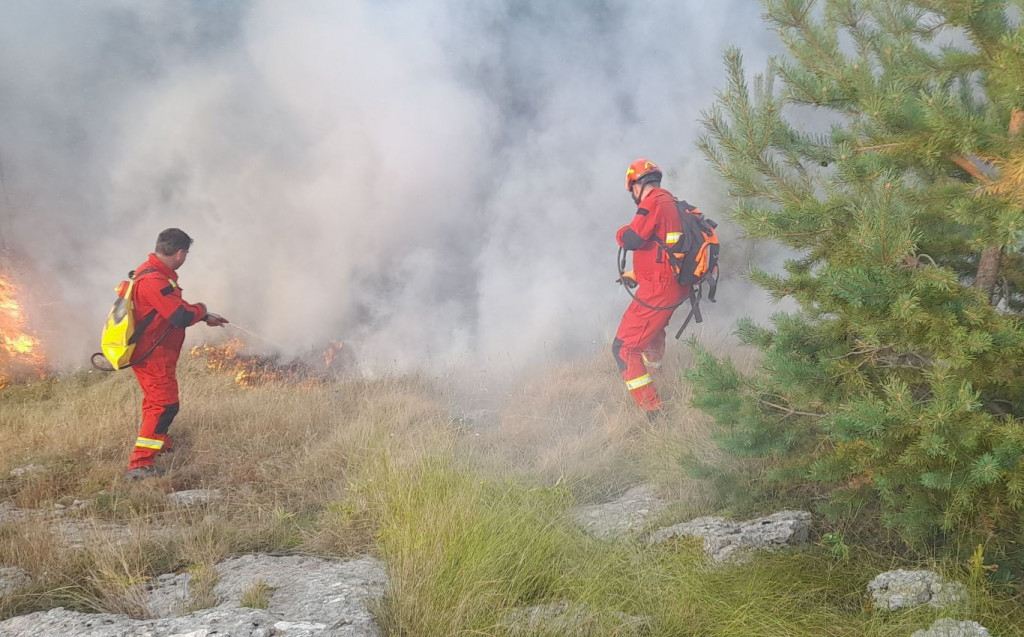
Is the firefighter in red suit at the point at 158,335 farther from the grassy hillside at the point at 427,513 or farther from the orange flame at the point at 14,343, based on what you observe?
the orange flame at the point at 14,343

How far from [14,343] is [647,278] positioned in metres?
9.16

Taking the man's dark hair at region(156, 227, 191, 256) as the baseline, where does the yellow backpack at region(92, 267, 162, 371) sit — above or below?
below

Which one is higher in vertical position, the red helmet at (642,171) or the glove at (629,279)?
the red helmet at (642,171)

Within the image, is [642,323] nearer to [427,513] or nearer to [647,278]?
[647,278]

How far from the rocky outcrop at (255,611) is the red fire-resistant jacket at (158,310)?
2.19 metres

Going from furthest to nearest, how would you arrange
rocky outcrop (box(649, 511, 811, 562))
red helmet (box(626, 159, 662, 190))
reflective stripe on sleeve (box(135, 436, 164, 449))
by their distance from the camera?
red helmet (box(626, 159, 662, 190)) < reflective stripe on sleeve (box(135, 436, 164, 449)) < rocky outcrop (box(649, 511, 811, 562))

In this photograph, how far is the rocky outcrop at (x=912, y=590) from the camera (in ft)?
6.83

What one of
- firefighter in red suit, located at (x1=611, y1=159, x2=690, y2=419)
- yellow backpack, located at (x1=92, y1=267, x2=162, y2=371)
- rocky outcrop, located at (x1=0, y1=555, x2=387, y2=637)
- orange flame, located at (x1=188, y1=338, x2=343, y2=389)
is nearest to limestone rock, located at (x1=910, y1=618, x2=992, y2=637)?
rocky outcrop, located at (x1=0, y1=555, x2=387, y2=637)

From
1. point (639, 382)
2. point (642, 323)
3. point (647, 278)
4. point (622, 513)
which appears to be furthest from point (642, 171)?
point (622, 513)

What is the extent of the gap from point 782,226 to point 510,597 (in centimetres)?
164

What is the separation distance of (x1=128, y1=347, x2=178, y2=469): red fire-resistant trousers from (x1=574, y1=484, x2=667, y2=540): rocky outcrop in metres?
2.90

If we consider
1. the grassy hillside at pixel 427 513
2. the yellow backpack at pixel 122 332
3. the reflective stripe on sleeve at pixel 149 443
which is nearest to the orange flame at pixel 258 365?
the grassy hillside at pixel 427 513

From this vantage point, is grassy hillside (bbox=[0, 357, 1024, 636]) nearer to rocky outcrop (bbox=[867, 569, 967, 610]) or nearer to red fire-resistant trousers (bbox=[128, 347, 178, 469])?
rocky outcrop (bbox=[867, 569, 967, 610])

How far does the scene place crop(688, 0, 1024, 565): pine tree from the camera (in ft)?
6.65
